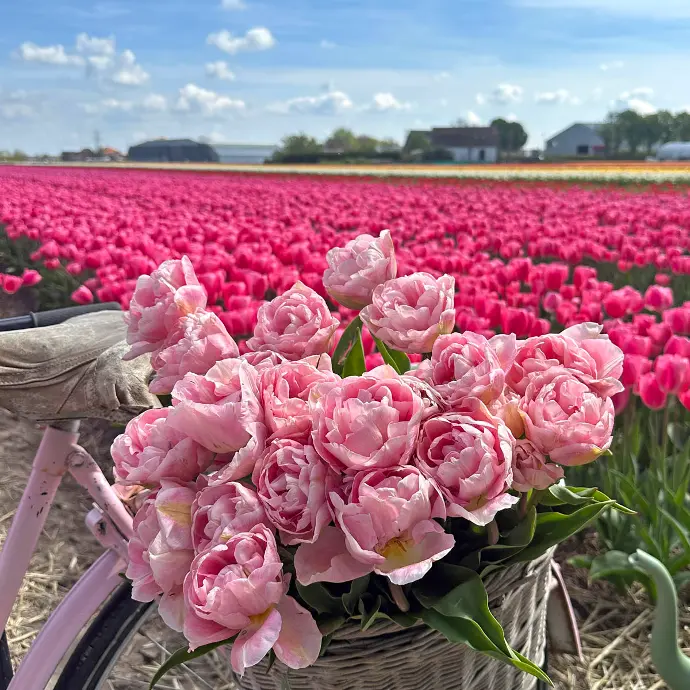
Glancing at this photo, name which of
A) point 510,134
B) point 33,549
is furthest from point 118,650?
point 510,134

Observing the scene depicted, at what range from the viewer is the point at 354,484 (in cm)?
67

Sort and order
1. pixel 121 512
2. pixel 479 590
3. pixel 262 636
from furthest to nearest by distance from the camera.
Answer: pixel 121 512 → pixel 479 590 → pixel 262 636

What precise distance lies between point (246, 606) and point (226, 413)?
0.18 m

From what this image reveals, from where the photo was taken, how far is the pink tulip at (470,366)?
72 cm

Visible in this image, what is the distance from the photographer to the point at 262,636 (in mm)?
629

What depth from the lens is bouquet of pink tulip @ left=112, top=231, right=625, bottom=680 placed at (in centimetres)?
66

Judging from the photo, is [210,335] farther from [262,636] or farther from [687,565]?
[687,565]

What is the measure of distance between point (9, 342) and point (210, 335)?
48 cm

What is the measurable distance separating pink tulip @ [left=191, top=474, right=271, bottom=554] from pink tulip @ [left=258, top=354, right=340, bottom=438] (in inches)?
Result: 2.9

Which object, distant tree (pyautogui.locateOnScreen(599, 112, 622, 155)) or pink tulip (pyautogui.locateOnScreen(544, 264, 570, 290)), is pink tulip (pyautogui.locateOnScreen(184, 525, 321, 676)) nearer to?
pink tulip (pyautogui.locateOnScreen(544, 264, 570, 290))

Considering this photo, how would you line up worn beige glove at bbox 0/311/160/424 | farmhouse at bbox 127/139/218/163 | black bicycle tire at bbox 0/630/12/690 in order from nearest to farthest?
worn beige glove at bbox 0/311/160/424 < black bicycle tire at bbox 0/630/12/690 < farmhouse at bbox 127/139/218/163

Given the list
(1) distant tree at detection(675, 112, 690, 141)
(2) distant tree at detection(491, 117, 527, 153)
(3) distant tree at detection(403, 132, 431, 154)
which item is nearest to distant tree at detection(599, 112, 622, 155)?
(1) distant tree at detection(675, 112, 690, 141)

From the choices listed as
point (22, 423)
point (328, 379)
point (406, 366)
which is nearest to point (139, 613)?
point (406, 366)

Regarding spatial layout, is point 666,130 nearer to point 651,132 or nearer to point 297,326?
point 651,132
